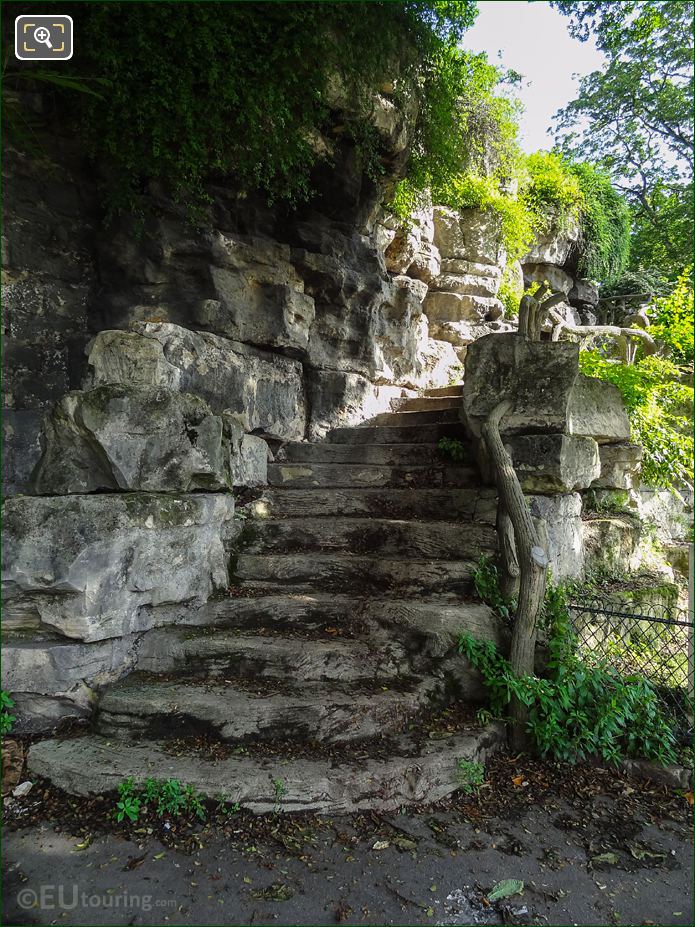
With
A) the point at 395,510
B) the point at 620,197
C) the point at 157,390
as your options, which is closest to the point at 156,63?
the point at 157,390

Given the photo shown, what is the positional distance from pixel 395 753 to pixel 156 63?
16.0 ft

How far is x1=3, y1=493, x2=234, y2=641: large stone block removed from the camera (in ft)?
9.32

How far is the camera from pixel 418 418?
5.96m

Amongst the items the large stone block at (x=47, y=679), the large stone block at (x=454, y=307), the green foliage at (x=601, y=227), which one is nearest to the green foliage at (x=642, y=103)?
the green foliage at (x=601, y=227)

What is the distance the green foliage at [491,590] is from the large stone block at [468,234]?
682 cm

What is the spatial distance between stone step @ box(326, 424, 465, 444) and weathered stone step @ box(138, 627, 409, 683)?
8.16 ft

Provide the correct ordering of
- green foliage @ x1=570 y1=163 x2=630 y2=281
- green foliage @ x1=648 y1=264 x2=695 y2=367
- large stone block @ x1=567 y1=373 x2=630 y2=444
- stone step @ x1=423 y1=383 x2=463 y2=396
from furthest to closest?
green foliage @ x1=570 y1=163 x2=630 y2=281 → stone step @ x1=423 y1=383 x2=463 y2=396 → green foliage @ x1=648 y1=264 x2=695 y2=367 → large stone block @ x1=567 y1=373 x2=630 y2=444

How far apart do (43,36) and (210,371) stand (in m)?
2.37

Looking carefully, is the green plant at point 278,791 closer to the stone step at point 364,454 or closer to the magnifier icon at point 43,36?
the stone step at point 364,454

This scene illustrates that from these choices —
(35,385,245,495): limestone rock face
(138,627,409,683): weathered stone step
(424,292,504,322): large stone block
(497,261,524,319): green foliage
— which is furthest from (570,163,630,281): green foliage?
(138,627,409,683): weathered stone step

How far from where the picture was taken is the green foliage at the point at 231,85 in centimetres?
405

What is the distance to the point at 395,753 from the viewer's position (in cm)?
263

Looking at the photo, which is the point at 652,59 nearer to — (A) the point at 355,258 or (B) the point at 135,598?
(A) the point at 355,258

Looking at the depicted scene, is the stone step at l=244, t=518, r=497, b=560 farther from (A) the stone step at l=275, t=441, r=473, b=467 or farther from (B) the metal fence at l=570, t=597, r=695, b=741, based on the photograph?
(A) the stone step at l=275, t=441, r=473, b=467
